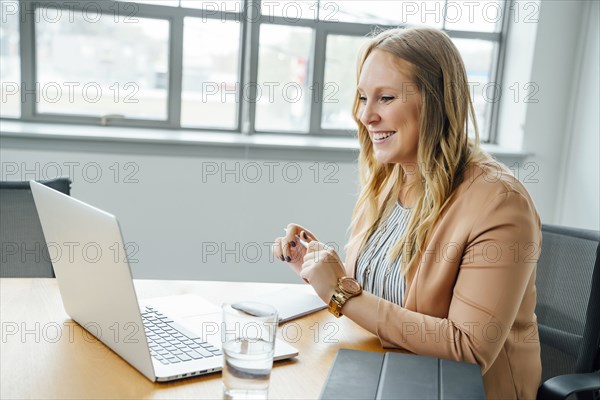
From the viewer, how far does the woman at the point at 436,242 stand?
3.92 feet

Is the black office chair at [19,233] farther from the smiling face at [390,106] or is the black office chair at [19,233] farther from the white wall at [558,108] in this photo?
the white wall at [558,108]

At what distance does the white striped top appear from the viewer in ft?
4.71

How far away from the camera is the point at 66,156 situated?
111 inches

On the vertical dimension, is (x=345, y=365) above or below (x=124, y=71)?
below

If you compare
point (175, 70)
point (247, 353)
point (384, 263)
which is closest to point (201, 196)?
point (175, 70)

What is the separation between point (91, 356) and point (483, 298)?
2.30 feet

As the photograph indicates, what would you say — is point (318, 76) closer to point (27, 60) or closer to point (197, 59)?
point (197, 59)

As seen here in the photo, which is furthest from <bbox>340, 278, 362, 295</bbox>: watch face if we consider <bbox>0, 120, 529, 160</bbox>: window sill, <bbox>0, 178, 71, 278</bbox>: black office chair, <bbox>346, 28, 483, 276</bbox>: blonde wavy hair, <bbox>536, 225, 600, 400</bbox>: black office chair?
<bbox>0, 120, 529, 160</bbox>: window sill

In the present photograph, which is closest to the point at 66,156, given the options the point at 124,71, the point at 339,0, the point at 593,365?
the point at 124,71

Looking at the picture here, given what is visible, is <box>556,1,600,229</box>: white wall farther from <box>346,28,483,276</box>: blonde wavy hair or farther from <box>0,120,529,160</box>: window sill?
<box>346,28,483,276</box>: blonde wavy hair

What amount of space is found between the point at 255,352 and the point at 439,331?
42 cm

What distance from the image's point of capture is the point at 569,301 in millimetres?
1605

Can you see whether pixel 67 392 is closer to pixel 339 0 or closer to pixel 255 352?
pixel 255 352

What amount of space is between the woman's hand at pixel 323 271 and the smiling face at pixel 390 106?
310mm
